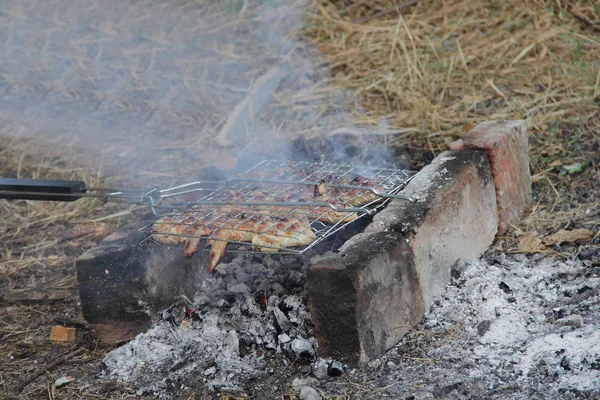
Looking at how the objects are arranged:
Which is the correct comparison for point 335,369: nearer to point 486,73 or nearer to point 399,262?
point 399,262

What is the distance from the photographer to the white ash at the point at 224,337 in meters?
3.21

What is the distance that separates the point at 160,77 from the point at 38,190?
3.97 m

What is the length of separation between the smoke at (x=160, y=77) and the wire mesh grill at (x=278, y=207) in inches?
69.9

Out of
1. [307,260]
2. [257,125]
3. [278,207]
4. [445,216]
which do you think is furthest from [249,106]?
[445,216]

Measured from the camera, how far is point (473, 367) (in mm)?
2971

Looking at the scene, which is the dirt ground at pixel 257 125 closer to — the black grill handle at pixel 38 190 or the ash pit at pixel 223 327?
Result: the ash pit at pixel 223 327

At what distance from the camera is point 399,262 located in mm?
3172

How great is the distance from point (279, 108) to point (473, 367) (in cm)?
383

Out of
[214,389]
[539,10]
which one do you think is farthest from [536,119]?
[214,389]

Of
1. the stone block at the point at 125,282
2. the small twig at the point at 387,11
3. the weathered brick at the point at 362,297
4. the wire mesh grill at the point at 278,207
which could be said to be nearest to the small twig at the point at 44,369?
the stone block at the point at 125,282

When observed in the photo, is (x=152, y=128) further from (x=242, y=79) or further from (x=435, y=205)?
(x=435, y=205)

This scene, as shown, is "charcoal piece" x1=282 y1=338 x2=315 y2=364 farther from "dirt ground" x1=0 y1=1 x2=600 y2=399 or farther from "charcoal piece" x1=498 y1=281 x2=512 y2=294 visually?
"charcoal piece" x1=498 y1=281 x2=512 y2=294

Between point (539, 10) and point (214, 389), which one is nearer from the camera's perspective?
point (214, 389)

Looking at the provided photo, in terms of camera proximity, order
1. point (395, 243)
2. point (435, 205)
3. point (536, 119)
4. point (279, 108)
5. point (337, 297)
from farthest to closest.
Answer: point (279, 108) → point (536, 119) → point (435, 205) → point (395, 243) → point (337, 297)
